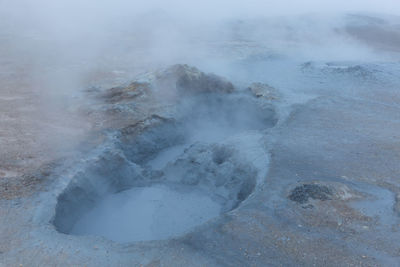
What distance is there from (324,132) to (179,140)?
2694 mm

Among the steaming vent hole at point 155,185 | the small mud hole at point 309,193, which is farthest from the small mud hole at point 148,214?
the small mud hole at point 309,193

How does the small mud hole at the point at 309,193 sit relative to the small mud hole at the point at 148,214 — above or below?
above

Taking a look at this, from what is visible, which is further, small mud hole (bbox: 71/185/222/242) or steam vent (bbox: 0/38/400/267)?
small mud hole (bbox: 71/185/222/242)

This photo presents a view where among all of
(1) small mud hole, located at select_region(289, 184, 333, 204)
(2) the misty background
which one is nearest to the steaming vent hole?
(1) small mud hole, located at select_region(289, 184, 333, 204)

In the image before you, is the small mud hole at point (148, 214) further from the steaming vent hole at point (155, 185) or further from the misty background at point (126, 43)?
the misty background at point (126, 43)

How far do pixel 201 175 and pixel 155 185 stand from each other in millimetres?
758

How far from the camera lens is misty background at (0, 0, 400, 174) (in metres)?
6.80

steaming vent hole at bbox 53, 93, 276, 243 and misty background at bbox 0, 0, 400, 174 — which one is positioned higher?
misty background at bbox 0, 0, 400, 174

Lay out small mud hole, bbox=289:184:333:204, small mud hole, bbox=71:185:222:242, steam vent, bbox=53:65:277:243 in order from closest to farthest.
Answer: small mud hole, bbox=289:184:333:204
small mud hole, bbox=71:185:222:242
steam vent, bbox=53:65:277:243

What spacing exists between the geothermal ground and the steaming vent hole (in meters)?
0.02

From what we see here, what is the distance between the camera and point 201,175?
6.08 m

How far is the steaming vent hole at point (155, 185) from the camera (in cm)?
498

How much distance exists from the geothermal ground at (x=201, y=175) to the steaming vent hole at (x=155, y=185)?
0.02 m

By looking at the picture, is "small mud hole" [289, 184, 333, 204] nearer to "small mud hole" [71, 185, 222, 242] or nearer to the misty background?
"small mud hole" [71, 185, 222, 242]
